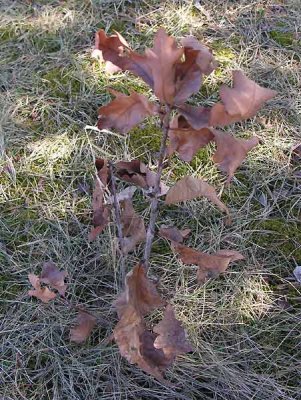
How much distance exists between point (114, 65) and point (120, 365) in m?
0.90

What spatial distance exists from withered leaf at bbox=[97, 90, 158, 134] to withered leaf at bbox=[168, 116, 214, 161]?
6 cm

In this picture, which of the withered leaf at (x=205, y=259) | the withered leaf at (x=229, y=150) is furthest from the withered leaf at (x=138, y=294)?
the withered leaf at (x=229, y=150)

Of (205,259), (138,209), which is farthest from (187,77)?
(138,209)

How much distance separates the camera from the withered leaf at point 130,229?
4.99 feet

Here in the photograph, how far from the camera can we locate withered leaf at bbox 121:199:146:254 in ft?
4.99

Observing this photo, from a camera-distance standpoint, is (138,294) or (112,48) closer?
(112,48)

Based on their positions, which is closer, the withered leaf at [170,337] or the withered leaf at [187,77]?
the withered leaf at [187,77]

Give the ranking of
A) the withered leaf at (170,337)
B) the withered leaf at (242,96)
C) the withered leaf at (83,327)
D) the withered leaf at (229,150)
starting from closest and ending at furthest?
the withered leaf at (242,96) < the withered leaf at (229,150) < the withered leaf at (170,337) < the withered leaf at (83,327)

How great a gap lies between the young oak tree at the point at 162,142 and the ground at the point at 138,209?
157 millimetres

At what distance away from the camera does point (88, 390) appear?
Result: 1620mm

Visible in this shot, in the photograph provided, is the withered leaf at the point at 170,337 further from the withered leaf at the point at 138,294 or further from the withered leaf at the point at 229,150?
the withered leaf at the point at 229,150

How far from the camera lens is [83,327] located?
164cm

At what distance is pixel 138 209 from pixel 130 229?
1.79ft

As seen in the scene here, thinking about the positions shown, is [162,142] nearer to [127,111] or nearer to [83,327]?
[127,111]
